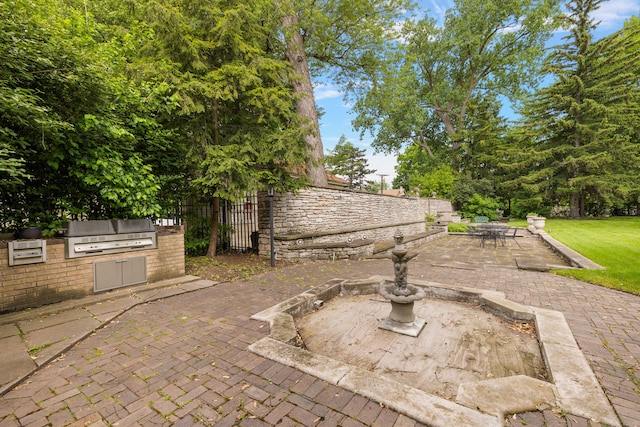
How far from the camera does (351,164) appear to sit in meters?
46.2

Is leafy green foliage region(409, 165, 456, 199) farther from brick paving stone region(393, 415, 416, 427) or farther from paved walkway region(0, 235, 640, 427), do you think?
brick paving stone region(393, 415, 416, 427)

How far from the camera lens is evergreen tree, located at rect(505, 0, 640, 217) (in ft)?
66.2

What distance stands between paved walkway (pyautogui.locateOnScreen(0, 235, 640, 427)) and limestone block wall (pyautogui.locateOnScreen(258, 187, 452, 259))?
10.8 ft

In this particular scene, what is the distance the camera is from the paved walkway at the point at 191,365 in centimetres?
191

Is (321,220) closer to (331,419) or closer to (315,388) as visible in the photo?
(315,388)

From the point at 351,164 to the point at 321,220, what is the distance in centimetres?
3841

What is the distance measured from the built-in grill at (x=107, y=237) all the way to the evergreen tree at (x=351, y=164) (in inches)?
1634

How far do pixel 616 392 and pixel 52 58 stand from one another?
7.24m

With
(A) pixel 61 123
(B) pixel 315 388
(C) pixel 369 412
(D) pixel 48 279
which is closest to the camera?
(C) pixel 369 412

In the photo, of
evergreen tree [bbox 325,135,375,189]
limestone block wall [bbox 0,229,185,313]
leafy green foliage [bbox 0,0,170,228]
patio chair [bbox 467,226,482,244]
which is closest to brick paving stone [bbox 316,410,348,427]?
leafy green foliage [bbox 0,0,170,228]

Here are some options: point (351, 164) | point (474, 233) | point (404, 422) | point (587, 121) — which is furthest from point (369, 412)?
point (351, 164)

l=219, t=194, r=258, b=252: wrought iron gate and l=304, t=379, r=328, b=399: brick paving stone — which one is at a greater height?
l=219, t=194, r=258, b=252: wrought iron gate

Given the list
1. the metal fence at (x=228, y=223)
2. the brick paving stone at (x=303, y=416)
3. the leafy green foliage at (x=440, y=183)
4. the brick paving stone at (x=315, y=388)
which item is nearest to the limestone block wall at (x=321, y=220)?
the metal fence at (x=228, y=223)

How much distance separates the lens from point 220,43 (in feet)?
20.7
